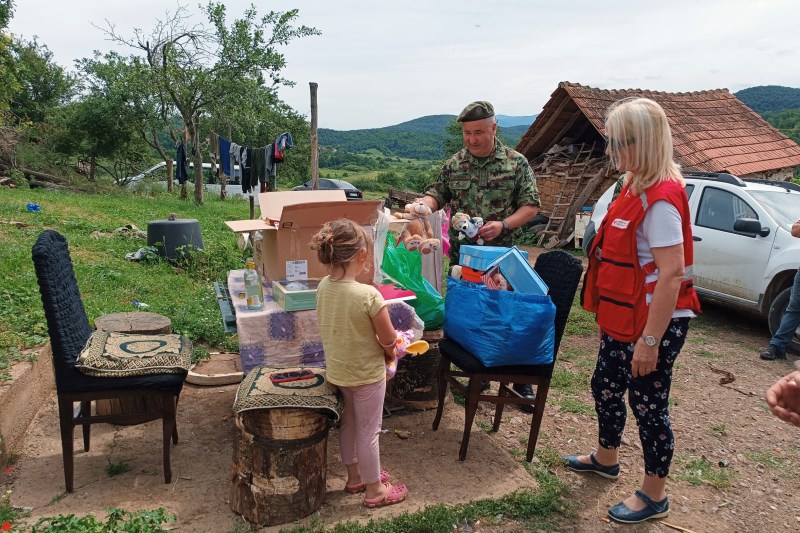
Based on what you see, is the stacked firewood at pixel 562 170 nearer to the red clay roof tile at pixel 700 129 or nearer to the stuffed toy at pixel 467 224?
the red clay roof tile at pixel 700 129

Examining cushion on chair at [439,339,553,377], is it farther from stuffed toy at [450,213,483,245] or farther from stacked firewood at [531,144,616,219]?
stacked firewood at [531,144,616,219]

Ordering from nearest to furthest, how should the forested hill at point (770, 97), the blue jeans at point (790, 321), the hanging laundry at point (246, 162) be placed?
the blue jeans at point (790, 321) → the hanging laundry at point (246, 162) → the forested hill at point (770, 97)

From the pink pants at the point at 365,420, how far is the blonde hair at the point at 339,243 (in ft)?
2.10

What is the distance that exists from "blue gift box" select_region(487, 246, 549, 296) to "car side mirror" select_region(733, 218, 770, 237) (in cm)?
416

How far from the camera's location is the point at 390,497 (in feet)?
9.77

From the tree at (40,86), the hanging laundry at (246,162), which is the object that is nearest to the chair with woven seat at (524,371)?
the hanging laundry at (246,162)

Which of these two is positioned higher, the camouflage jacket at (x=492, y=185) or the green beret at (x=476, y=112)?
the green beret at (x=476, y=112)

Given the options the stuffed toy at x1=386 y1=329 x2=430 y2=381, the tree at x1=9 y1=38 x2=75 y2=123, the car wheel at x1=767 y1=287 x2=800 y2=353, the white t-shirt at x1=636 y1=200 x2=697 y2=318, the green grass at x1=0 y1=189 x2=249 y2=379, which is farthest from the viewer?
the tree at x1=9 y1=38 x2=75 y2=123

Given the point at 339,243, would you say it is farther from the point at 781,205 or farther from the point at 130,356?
the point at 781,205

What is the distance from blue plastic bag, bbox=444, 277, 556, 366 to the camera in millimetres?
3137

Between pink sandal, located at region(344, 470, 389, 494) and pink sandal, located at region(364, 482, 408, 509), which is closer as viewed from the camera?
pink sandal, located at region(364, 482, 408, 509)

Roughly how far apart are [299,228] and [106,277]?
14.5 feet

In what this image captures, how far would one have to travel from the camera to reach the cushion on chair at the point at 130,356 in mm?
2973

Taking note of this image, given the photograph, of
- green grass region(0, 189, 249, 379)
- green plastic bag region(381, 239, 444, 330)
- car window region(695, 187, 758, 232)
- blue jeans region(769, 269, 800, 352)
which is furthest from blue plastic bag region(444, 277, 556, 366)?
car window region(695, 187, 758, 232)
